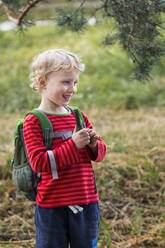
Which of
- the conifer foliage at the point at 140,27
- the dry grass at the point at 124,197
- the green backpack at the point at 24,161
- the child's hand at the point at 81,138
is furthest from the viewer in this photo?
the dry grass at the point at 124,197

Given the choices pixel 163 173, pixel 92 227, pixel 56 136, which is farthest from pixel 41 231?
pixel 163 173

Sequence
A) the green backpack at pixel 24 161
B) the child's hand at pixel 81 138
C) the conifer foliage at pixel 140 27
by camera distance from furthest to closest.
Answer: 1. the conifer foliage at pixel 140 27
2. the green backpack at pixel 24 161
3. the child's hand at pixel 81 138

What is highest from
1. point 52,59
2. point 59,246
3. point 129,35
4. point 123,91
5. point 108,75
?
point 108,75

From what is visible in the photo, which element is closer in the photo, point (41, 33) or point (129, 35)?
point (129, 35)

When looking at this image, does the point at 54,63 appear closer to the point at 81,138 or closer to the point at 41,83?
the point at 41,83

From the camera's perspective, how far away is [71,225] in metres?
1.47

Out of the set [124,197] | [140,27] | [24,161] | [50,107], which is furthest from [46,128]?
[124,197]

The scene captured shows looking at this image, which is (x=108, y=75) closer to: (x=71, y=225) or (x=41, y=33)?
(x=41, y=33)

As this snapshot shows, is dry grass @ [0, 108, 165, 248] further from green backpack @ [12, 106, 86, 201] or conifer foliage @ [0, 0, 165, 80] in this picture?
conifer foliage @ [0, 0, 165, 80]

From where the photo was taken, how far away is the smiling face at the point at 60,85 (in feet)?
4.70

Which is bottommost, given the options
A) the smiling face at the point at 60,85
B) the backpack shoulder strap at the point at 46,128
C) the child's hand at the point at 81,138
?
the child's hand at the point at 81,138

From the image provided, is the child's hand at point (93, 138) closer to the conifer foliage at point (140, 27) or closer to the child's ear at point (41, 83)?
the child's ear at point (41, 83)

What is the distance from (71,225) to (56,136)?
382mm

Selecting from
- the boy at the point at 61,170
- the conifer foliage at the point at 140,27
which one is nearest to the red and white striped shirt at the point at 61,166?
the boy at the point at 61,170
